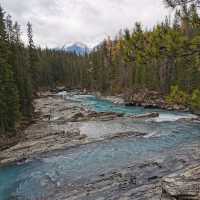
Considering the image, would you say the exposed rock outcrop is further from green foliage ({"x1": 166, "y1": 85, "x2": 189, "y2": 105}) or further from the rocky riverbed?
green foliage ({"x1": 166, "y1": 85, "x2": 189, "y2": 105})

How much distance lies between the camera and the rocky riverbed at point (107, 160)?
502 inches

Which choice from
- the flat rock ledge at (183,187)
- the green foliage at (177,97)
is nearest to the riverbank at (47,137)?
the flat rock ledge at (183,187)

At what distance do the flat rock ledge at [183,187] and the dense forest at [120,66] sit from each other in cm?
Answer: 328

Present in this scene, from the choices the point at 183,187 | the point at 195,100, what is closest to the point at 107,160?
the point at 183,187

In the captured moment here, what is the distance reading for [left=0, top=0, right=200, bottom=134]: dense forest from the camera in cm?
711

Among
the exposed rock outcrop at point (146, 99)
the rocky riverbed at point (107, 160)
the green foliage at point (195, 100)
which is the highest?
the green foliage at point (195, 100)

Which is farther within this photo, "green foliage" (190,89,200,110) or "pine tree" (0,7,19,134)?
"pine tree" (0,7,19,134)

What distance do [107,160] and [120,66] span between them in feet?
217

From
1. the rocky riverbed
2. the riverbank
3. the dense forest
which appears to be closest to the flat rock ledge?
the rocky riverbed

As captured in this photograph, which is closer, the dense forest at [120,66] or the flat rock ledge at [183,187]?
the dense forest at [120,66]

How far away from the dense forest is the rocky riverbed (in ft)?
13.2

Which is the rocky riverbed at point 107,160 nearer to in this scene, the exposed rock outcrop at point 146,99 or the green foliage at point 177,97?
the green foliage at point 177,97

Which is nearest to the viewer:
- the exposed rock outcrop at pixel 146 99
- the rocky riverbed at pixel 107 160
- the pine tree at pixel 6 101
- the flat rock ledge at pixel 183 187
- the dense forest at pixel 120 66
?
the dense forest at pixel 120 66

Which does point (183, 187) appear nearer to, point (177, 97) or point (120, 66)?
point (177, 97)
